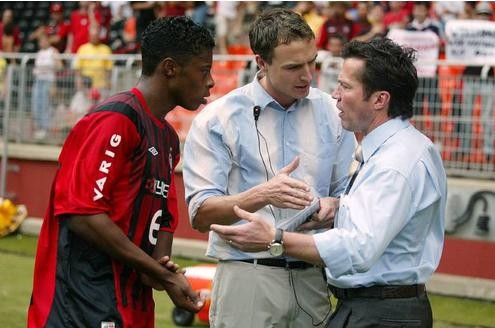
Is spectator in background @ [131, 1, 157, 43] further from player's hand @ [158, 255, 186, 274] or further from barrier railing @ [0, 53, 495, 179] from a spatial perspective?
player's hand @ [158, 255, 186, 274]

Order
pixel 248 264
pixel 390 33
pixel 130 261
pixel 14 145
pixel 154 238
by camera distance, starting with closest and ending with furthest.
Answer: pixel 130 261 < pixel 154 238 < pixel 248 264 < pixel 390 33 < pixel 14 145

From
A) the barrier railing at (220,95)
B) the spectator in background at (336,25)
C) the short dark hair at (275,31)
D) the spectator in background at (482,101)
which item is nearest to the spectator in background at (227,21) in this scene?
the barrier railing at (220,95)

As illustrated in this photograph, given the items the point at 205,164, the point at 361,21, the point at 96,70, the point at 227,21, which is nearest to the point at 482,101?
the point at 361,21

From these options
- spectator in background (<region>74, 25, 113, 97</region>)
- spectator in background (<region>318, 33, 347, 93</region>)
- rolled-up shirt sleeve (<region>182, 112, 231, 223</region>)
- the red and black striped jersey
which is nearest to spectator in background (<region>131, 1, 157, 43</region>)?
spectator in background (<region>74, 25, 113, 97</region>)

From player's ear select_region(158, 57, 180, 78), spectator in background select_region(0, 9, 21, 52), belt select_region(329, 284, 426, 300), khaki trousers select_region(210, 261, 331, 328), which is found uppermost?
player's ear select_region(158, 57, 180, 78)

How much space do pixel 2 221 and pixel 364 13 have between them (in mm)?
5750

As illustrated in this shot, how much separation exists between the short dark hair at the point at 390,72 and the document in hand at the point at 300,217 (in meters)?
0.59

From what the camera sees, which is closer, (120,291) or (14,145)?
(120,291)

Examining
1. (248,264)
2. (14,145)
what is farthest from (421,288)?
(14,145)

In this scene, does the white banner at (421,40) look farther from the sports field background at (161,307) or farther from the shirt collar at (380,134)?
the shirt collar at (380,134)

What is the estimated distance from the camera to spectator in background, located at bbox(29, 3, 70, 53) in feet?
58.7

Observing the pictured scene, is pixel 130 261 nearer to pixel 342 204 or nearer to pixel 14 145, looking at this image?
pixel 342 204

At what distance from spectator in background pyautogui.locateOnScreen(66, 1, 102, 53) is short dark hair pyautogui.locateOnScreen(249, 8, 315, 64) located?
12.1m

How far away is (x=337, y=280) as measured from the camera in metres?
4.44
